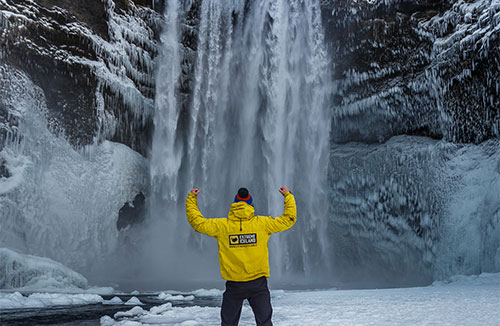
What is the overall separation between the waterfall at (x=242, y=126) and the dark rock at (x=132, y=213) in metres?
0.46

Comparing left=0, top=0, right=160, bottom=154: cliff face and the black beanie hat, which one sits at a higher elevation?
left=0, top=0, right=160, bottom=154: cliff face

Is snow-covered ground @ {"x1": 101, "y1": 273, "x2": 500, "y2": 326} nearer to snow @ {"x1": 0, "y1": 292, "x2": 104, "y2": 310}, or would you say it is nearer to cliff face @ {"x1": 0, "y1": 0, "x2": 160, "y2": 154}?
snow @ {"x1": 0, "y1": 292, "x2": 104, "y2": 310}

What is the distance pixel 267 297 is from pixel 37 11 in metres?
13.7

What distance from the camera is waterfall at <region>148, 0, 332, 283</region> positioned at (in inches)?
651

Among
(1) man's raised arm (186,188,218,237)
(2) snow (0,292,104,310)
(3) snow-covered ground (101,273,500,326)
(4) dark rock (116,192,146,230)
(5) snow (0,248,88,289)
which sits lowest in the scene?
(3) snow-covered ground (101,273,500,326)

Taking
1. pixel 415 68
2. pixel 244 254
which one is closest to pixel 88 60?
pixel 415 68

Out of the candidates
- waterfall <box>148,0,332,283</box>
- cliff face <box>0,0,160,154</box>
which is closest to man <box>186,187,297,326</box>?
cliff face <box>0,0,160,154</box>

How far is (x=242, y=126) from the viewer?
17.5 meters

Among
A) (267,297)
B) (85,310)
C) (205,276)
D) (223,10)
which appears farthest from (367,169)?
(267,297)

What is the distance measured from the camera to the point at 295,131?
16734 mm

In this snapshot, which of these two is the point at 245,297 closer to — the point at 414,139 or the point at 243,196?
the point at 243,196

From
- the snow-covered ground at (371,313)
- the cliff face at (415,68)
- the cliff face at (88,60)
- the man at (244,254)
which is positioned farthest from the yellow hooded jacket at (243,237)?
the cliff face at (88,60)

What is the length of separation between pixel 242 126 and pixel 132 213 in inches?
228

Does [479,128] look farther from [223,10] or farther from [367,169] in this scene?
[223,10]
